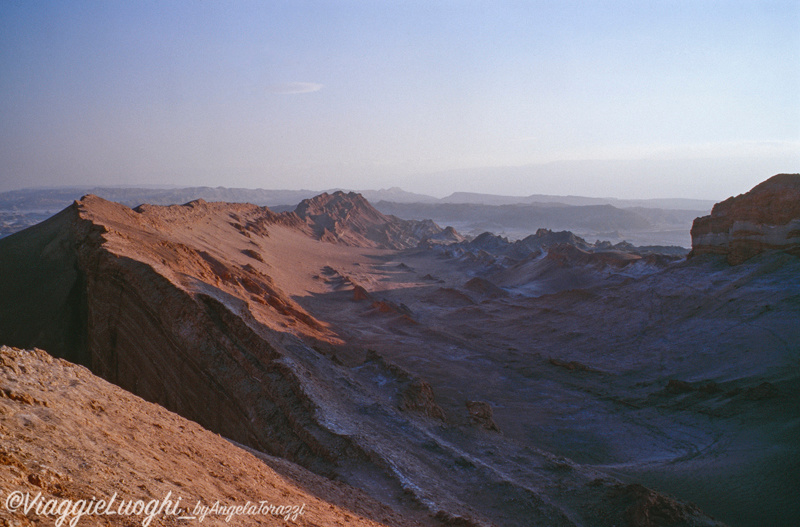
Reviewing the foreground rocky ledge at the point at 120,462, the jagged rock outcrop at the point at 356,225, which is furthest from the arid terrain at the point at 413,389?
the jagged rock outcrop at the point at 356,225

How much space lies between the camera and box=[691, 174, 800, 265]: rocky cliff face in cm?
2006

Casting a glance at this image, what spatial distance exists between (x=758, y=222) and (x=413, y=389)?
19009 millimetres

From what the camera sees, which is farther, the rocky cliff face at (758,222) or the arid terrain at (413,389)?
the rocky cliff face at (758,222)

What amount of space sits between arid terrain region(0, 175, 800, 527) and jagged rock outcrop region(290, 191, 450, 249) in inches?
1503

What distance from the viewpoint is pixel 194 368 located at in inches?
365

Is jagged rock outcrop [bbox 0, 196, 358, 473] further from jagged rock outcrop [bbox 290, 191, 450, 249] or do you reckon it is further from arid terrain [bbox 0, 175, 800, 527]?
jagged rock outcrop [bbox 290, 191, 450, 249]

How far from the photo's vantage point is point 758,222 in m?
21.2

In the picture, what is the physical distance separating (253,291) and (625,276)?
22382 millimetres

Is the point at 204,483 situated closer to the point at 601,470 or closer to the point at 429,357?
the point at 601,470

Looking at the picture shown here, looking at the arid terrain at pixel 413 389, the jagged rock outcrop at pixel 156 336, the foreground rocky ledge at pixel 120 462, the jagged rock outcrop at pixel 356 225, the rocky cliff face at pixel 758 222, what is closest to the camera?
the foreground rocky ledge at pixel 120 462

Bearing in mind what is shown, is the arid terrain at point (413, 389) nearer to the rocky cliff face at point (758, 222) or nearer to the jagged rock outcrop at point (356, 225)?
the rocky cliff face at point (758, 222)

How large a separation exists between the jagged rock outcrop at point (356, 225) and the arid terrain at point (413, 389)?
38182 mm

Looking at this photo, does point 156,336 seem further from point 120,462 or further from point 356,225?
point 356,225

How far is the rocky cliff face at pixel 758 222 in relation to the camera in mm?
20062
